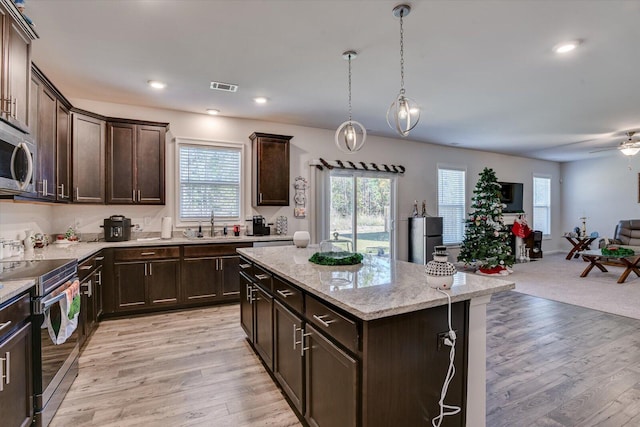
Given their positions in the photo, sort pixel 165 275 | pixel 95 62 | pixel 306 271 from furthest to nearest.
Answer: pixel 165 275, pixel 95 62, pixel 306 271

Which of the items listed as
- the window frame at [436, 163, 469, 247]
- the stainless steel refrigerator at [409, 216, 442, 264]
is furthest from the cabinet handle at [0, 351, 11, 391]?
the window frame at [436, 163, 469, 247]

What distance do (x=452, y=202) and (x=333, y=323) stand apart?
6704mm

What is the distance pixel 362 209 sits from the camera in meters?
6.22

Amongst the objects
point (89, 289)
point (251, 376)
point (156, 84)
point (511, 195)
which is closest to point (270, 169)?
point (156, 84)

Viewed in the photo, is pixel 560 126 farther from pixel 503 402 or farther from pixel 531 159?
pixel 503 402

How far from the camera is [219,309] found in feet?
14.3

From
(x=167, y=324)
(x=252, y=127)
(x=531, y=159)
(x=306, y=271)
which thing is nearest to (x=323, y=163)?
(x=252, y=127)

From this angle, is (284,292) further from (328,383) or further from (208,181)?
(208,181)

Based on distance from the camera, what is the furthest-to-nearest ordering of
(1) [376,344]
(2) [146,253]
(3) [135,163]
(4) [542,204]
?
(4) [542,204], (3) [135,163], (2) [146,253], (1) [376,344]

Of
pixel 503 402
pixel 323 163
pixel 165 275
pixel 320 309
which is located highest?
pixel 323 163

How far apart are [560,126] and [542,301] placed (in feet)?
10.3

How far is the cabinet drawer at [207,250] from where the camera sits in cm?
426

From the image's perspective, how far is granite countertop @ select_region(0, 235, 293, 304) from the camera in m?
1.71

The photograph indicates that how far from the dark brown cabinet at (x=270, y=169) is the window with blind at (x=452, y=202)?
3.91 metres
